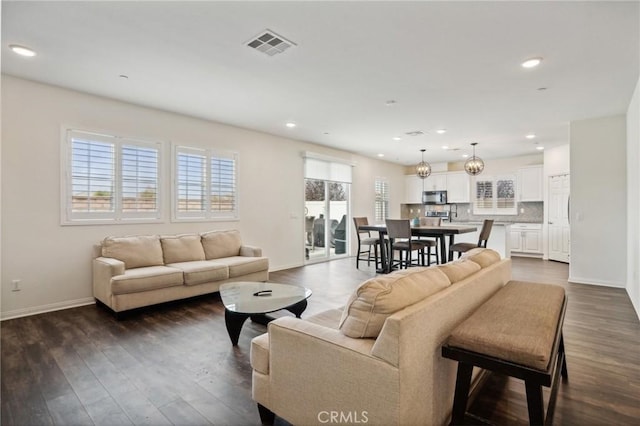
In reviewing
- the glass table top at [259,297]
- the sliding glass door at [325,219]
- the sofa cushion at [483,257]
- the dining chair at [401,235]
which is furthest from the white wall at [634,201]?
the sliding glass door at [325,219]

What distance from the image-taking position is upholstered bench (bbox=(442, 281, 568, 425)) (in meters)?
1.39

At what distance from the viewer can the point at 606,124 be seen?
510 cm

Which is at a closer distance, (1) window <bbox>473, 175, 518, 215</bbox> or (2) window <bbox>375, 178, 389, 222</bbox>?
(1) window <bbox>473, 175, 518, 215</bbox>

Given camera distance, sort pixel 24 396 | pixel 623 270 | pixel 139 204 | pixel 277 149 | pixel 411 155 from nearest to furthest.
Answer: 1. pixel 24 396
2. pixel 139 204
3. pixel 623 270
4. pixel 277 149
5. pixel 411 155

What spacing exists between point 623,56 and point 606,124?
101 inches

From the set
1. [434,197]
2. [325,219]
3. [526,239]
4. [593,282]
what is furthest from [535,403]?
[434,197]

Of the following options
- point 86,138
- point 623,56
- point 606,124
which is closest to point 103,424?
point 86,138

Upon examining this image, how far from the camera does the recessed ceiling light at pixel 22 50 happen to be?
9.73ft

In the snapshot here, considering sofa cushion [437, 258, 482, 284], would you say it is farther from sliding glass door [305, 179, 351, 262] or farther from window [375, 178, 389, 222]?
window [375, 178, 389, 222]

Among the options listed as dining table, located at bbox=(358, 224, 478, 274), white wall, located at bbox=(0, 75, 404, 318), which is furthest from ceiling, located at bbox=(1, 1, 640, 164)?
dining table, located at bbox=(358, 224, 478, 274)

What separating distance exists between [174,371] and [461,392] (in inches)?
79.1

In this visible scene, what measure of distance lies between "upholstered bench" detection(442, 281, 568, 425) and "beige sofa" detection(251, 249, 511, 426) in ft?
0.31

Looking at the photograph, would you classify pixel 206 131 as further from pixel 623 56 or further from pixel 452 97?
pixel 623 56

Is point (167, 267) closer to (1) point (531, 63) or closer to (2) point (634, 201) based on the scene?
(1) point (531, 63)
